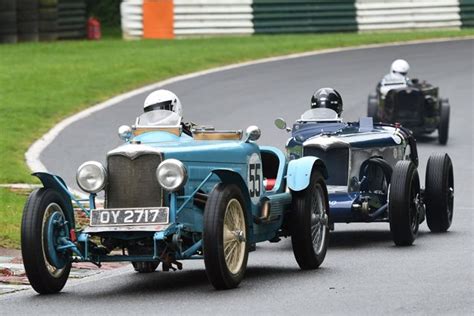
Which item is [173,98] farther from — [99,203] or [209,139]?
[99,203]

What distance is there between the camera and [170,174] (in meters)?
10.7

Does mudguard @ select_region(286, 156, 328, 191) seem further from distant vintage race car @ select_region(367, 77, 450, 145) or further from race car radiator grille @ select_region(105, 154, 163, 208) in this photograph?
distant vintage race car @ select_region(367, 77, 450, 145)

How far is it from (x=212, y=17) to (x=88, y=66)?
25.3ft

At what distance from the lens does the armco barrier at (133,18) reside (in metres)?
39.4

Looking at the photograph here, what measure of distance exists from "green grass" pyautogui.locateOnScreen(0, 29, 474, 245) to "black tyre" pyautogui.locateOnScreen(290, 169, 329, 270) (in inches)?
248

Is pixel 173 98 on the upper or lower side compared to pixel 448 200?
upper

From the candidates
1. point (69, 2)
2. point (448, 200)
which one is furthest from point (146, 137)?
point (69, 2)

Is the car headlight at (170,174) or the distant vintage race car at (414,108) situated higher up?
the car headlight at (170,174)

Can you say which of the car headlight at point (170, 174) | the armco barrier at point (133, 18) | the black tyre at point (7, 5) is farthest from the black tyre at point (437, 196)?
the armco barrier at point (133, 18)

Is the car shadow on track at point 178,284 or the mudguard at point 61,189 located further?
the mudguard at point 61,189

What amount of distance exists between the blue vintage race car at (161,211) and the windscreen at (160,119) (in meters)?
0.23

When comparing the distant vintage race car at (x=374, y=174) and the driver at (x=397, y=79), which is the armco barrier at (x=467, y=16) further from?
the distant vintage race car at (x=374, y=174)

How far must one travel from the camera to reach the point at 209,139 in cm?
1180

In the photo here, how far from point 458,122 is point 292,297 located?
1680 cm
